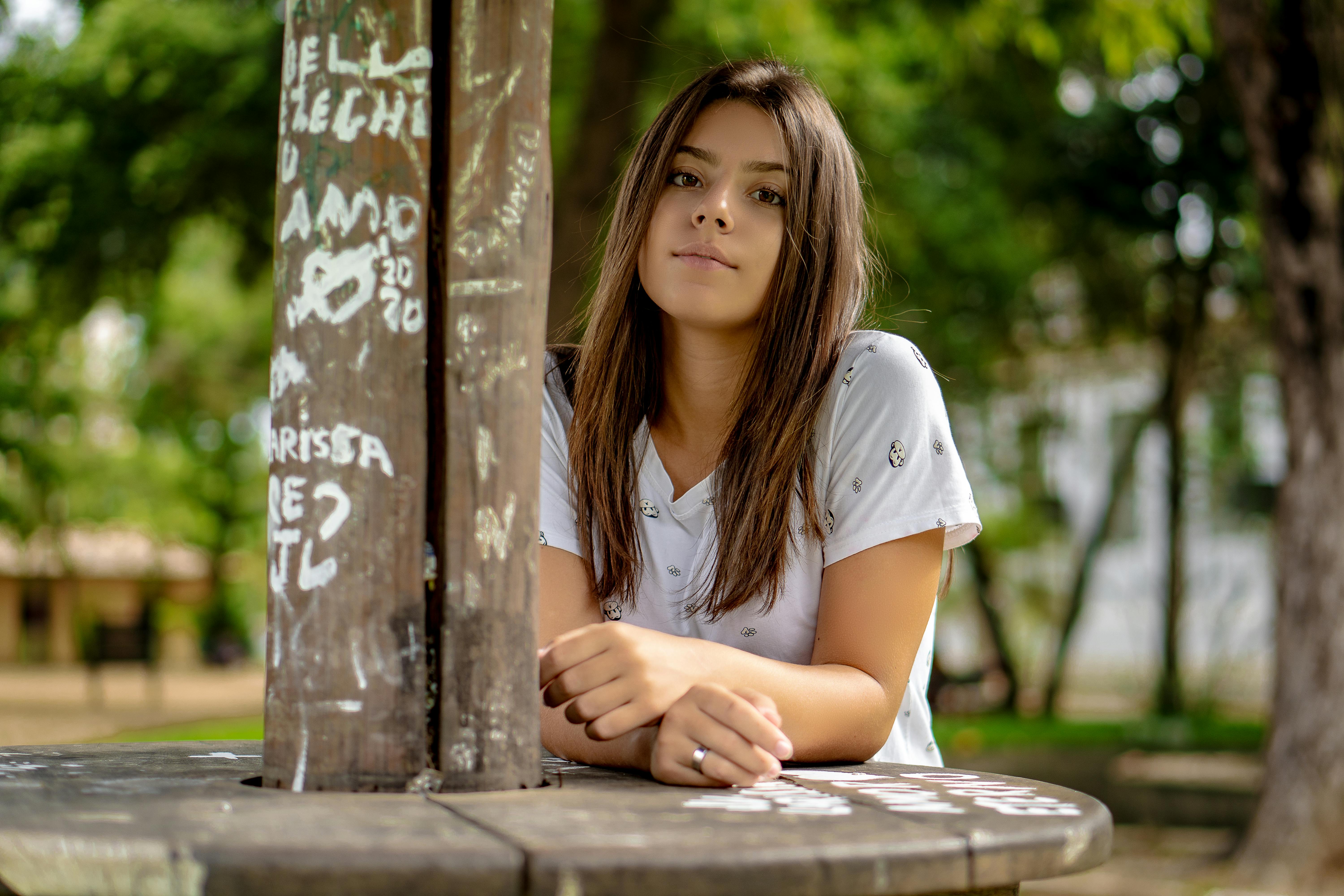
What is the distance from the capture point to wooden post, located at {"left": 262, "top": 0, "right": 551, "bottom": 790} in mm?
1381

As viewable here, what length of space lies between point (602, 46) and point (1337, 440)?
4574 mm

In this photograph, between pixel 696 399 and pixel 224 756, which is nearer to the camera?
pixel 224 756

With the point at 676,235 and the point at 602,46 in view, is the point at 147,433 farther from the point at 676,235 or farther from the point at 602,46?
the point at 676,235

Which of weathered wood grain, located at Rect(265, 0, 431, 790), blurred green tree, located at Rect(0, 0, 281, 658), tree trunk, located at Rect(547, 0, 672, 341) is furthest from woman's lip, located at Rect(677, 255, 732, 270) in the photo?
blurred green tree, located at Rect(0, 0, 281, 658)

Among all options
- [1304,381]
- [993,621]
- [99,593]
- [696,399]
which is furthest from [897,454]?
[99,593]

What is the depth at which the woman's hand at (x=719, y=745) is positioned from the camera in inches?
57.1

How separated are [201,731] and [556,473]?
28.1 feet

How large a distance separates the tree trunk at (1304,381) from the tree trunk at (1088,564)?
881cm

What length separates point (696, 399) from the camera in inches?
87.7

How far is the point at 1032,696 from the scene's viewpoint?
56.5 feet

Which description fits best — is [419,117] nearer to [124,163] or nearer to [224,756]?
[224,756]

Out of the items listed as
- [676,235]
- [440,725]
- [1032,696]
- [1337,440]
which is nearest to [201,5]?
[1337,440]

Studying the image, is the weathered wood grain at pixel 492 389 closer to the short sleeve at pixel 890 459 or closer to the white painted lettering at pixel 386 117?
the white painted lettering at pixel 386 117

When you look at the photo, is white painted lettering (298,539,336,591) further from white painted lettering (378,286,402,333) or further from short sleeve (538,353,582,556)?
short sleeve (538,353,582,556)
